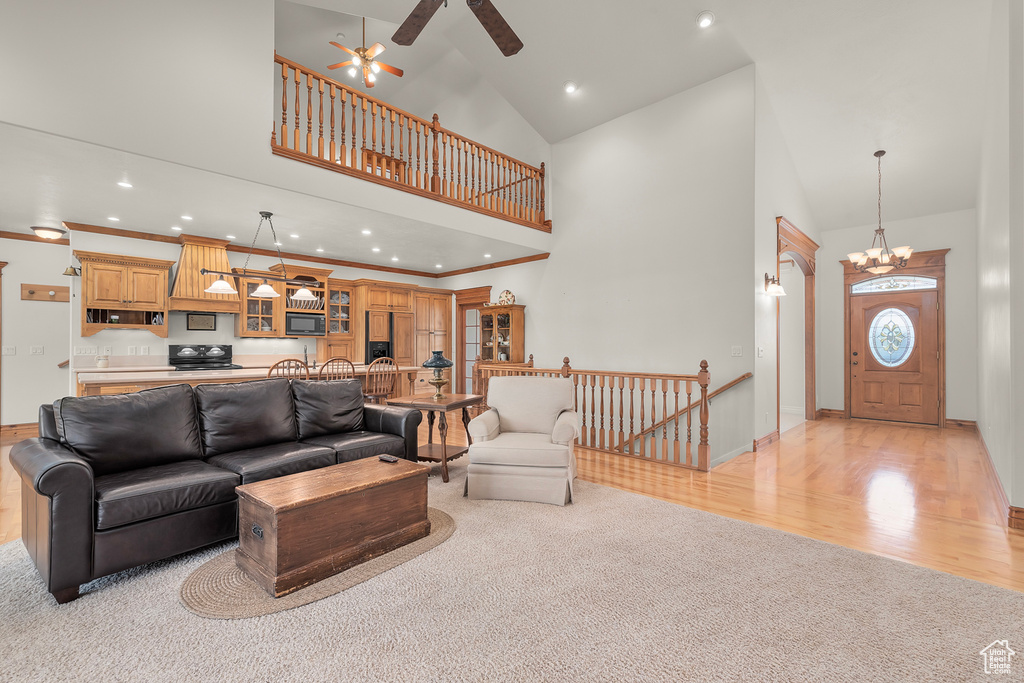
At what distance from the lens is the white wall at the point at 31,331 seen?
18.5 feet

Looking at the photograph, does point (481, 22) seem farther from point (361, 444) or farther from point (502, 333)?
point (502, 333)

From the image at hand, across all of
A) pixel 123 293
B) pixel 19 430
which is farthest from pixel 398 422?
pixel 19 430

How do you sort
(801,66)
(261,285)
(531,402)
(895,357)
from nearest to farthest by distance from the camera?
(531,402) < (801,66) < (261,285) < (895,357)

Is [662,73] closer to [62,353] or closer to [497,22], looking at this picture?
[497,22]

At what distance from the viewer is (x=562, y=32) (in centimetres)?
496

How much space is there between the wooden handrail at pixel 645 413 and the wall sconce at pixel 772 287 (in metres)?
1.08

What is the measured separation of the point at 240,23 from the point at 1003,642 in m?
6.12

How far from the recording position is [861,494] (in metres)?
3.51

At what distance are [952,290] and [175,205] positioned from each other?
9.84 m

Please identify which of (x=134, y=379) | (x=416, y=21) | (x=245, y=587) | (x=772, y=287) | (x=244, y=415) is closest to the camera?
(x=245, y=587)

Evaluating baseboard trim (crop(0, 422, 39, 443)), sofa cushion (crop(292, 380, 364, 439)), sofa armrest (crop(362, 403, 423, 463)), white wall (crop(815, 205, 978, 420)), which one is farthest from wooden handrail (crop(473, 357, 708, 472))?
baseboard trim (crop(0, 422, 39, 443))

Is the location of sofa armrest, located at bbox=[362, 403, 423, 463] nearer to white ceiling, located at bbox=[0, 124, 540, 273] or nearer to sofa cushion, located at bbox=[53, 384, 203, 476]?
sofa cushion, located at bbox=[53, 384, 203, 476]

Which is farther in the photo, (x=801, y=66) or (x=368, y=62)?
(x=368, y=62)

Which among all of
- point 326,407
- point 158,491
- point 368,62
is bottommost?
point 158,491
